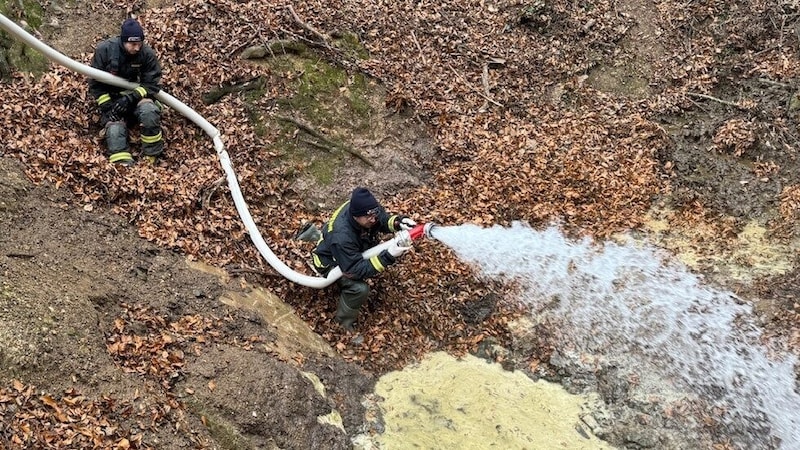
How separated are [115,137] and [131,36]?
1.36m

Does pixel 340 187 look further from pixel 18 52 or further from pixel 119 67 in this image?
pixel 18 52

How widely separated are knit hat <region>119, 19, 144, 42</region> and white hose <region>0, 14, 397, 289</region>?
2.06ft

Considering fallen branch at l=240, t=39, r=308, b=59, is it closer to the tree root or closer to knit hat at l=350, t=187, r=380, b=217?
the tree root

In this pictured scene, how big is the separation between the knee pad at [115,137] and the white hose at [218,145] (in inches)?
22.9

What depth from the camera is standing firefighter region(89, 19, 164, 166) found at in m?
8.05

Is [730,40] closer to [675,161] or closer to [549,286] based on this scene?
[675,161]

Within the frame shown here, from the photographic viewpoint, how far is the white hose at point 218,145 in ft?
23.6

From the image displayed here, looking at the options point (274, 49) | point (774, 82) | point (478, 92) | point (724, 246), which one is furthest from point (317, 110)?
point (774, 82)

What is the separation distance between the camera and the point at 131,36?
7.83m

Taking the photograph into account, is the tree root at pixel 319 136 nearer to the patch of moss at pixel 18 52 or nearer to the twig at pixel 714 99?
the patch of moss at pixel 18 52

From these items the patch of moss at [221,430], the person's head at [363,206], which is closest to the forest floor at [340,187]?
the patch of moss at [221,430]

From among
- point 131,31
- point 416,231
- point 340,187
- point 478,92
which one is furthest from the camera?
point 478,92

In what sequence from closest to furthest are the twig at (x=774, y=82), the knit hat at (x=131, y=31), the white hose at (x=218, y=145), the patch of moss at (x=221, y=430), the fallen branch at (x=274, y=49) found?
the patch of moss at (x=221, y=430), the white hose at (x=218, y=145), the knit hat at (x=131, y=31), the twig at (x=774, y=82), the fallen branch at (x=274, y=49)

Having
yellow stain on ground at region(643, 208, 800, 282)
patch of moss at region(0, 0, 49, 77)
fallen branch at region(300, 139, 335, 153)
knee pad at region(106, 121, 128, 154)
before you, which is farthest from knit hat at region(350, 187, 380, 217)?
patch of moss at region(0, 0, 49, 77)
